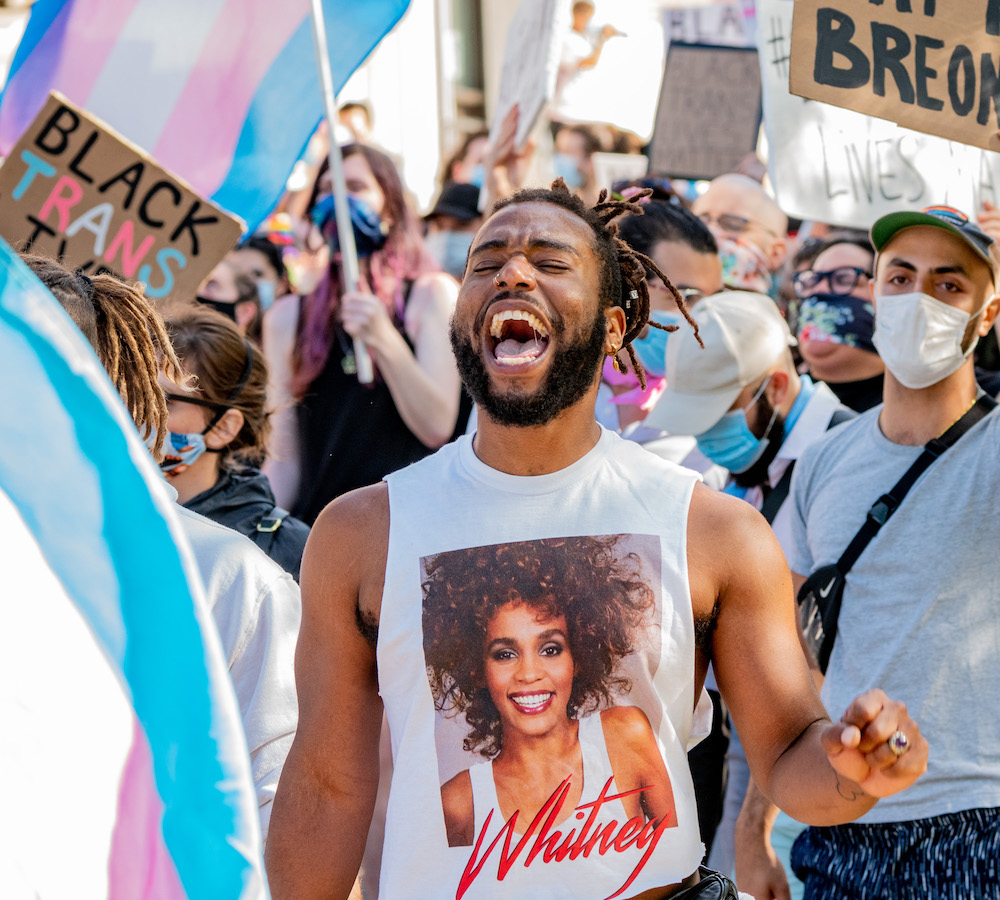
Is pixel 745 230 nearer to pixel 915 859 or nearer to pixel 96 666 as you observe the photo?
pixel 915 859

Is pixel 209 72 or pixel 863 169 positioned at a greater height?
pixel 209 72

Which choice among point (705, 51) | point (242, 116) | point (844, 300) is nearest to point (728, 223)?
point (844, 300)

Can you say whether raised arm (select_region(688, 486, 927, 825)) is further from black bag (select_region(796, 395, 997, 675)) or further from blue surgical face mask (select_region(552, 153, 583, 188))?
blue surgical face mask (select_region(552, 153, 583, 188))

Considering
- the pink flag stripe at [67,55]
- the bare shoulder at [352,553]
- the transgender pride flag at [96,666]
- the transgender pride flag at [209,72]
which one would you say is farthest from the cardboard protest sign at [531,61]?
the transgender pride flag at [96,666]

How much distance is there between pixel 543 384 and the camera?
2.44 meters

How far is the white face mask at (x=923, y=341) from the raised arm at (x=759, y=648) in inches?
48.7

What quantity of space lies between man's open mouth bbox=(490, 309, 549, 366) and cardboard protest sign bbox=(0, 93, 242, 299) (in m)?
2.22

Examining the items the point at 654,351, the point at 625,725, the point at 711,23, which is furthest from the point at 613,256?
the point at 711,23

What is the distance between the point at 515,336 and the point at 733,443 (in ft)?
6.01

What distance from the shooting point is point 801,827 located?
3926 millimetres

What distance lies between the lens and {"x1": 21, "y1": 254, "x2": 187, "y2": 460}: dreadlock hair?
2539 mm

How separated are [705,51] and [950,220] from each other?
3776 mm

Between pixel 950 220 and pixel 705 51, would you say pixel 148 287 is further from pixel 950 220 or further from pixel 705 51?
pixel 705 51

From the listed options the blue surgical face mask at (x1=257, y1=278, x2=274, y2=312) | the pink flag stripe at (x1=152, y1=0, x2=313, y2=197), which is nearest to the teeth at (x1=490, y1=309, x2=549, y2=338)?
the pink flag stripe at (x1=152, y1=0, x2=313, y2=197)
